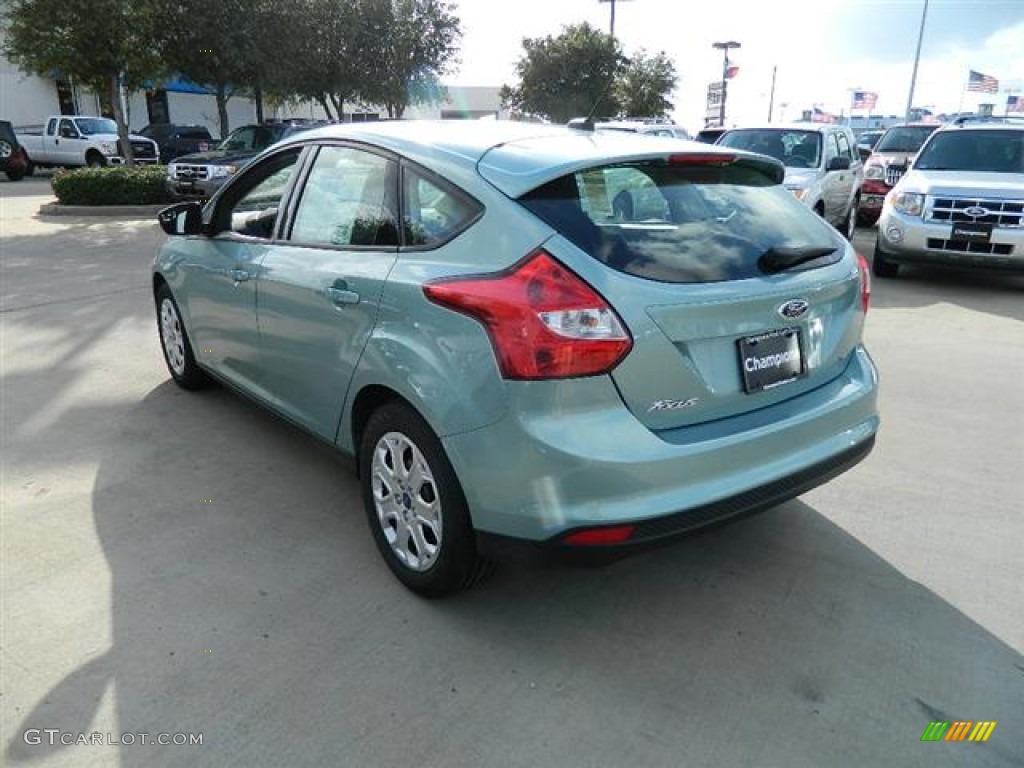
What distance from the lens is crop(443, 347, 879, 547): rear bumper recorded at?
2.31 meters

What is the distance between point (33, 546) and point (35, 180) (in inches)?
1035

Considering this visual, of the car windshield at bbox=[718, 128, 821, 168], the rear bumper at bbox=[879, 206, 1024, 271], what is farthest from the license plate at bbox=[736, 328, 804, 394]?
the car windshield at bbox=[718, 128, 821, 168]

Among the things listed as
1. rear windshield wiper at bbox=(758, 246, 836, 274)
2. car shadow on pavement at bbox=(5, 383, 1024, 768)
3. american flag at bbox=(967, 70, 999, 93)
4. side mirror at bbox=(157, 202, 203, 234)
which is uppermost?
american flag at bbox=(967, 70, 999, 93)

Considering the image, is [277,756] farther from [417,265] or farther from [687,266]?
[687,266]

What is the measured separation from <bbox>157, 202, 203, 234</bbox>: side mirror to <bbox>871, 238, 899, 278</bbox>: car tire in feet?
24.1

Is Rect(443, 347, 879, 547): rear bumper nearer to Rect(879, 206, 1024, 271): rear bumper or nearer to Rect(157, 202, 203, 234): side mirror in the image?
Rect(157, 202, 203, 234): side mirror

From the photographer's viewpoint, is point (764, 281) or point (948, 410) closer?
point (764, 281)

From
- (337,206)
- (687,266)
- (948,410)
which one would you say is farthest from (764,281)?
(948,410)

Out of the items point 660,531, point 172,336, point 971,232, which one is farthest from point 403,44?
point 660,531

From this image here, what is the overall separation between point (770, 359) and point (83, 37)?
632 inches

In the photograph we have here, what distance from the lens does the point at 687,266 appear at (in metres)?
2.53

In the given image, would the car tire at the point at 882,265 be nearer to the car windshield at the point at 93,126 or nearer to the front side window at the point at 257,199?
the front side window at the point at 257,199

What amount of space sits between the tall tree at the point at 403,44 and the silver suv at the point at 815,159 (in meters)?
15.9

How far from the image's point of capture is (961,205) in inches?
318
